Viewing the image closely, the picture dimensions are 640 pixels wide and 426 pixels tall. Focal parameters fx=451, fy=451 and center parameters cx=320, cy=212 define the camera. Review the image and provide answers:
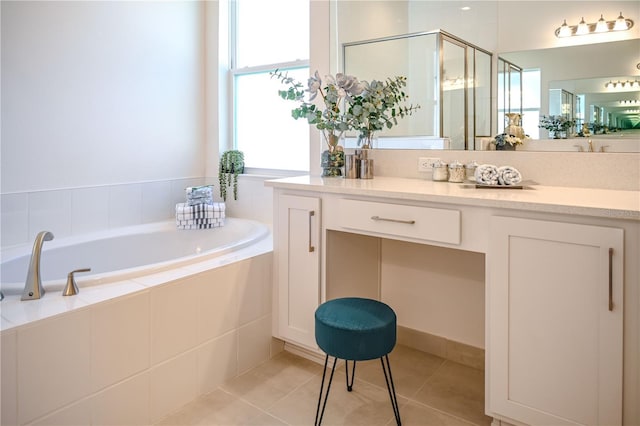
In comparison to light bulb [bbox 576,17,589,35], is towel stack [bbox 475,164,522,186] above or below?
below

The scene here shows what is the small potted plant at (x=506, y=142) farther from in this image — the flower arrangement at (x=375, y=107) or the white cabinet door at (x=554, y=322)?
the white cabinet door at (x=554, y=322)

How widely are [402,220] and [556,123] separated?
31.3 inches

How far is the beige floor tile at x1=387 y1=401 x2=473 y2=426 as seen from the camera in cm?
178

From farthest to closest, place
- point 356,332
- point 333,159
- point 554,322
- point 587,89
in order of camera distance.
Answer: point 333,159 < point 587,89 < point 356,332 < point 554,322

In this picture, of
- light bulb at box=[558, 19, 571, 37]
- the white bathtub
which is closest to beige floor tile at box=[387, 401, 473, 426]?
the white bathtub

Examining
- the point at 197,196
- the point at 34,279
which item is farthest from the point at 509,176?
the point at 197,196

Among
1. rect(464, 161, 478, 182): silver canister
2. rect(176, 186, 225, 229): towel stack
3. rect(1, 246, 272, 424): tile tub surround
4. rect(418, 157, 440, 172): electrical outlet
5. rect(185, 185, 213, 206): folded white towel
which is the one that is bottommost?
rect(1, 246, 272, 424): tile tub surround

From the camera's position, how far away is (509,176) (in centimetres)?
181

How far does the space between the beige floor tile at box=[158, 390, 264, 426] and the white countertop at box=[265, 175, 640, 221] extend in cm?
97

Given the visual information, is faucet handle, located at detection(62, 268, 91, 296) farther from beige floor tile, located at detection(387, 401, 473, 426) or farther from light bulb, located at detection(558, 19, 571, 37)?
light bulb, located at detection(558, 19, 571, 37)

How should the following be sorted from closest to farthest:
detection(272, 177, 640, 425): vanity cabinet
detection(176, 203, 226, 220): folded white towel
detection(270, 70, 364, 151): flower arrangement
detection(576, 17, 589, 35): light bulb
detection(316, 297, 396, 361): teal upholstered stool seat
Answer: detection(272, 177, 640, 425): vanity cabinet, detection(316, 297, 396, 361): teal upholstered stool seat, detection(576, 17, 589, 35): light bulb, detection(270, 70, 364, 151): flower arrangement, detection(176, 203, 226, 220): folded white towel

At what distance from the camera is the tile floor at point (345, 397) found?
5.91ft

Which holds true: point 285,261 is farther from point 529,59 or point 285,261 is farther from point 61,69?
point 61,69

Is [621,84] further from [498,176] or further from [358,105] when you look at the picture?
[358,105]
